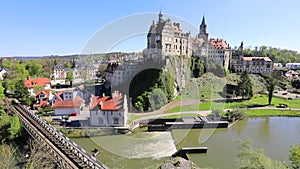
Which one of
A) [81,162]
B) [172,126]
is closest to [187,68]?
[172,126]

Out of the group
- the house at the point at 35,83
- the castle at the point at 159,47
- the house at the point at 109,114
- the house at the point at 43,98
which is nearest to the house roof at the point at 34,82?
the house at the point at 35,83

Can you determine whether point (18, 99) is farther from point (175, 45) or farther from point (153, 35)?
point (175, 45)

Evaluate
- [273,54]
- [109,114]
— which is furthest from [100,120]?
[273,54]

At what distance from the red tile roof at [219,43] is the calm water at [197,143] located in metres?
29.4

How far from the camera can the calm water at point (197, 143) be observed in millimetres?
12781

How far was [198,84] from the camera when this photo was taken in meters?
36.5

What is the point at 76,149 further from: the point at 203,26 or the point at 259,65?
the point at 259,65

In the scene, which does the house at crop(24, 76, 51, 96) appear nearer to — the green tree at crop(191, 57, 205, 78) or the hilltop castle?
the hilltop castle

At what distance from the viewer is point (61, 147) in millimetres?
10945

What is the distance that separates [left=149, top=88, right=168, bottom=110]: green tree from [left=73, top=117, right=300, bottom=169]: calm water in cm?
629

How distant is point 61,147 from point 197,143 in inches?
392

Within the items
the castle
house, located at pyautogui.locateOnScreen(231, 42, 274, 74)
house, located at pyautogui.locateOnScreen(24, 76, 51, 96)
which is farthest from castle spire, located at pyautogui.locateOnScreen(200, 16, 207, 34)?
house, located at pyautogui.locateOnScreen(24, 76, 51, 96)

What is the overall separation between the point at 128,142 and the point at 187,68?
78.1ft

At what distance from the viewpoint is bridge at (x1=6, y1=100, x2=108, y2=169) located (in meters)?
9.19
